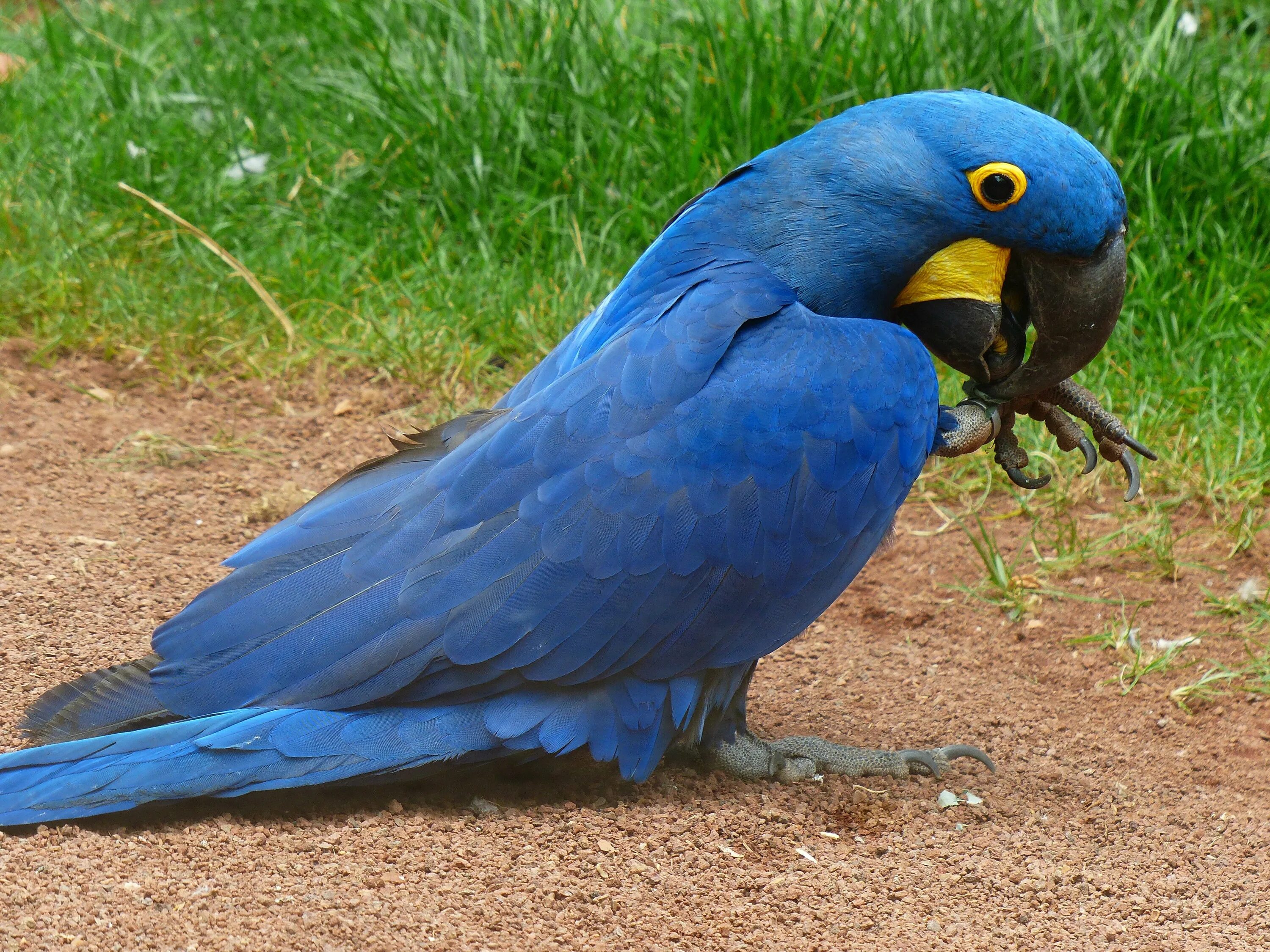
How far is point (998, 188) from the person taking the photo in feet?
7.00

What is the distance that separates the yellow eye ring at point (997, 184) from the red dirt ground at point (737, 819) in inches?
40.9

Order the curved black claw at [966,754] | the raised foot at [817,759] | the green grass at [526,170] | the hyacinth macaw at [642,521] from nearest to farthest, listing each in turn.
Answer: the hyacinth macaw at [642,521]
the raised foot at [817,759]
the curved black claw at [966,754]
the green grass at [526,170]

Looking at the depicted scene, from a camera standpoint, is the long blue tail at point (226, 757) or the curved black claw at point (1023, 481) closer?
the long blue tail at point (226, 757)

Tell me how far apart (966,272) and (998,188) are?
6.2 inches

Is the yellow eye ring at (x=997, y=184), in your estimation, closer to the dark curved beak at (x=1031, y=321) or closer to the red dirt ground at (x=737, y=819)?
the dark curved beak at (x=1031, y=321)

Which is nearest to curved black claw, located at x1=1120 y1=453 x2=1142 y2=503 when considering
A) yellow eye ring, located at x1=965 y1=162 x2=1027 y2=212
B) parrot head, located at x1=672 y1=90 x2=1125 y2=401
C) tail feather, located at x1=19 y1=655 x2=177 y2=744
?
parrot head, located at x1=672 y1=90 x2=1125 y2=401

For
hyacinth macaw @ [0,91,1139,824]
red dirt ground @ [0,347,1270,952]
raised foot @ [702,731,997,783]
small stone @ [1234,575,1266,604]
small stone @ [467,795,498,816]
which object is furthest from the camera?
small stone @ [1234,575,1266,604]

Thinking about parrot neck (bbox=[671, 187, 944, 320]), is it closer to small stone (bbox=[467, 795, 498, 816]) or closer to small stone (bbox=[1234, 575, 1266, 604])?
small stone (bbox=[467, 795, 498, 816])

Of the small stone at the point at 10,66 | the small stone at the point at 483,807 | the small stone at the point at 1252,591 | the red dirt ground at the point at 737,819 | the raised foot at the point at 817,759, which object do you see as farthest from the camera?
the small stone at the point at 10,66

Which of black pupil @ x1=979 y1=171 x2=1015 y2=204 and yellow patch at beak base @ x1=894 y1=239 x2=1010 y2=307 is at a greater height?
black pupil @ x1=979 y1=171 x2=1015 y2=204

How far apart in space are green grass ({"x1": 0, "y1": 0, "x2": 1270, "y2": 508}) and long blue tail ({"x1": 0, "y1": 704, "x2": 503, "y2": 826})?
1718 mm

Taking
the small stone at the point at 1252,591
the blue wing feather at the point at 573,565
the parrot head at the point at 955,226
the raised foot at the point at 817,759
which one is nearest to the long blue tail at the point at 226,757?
the blue wing feather at the point at 573,565

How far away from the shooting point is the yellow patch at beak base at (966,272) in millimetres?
2217

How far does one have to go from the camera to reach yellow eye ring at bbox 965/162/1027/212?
2117 millimetres
